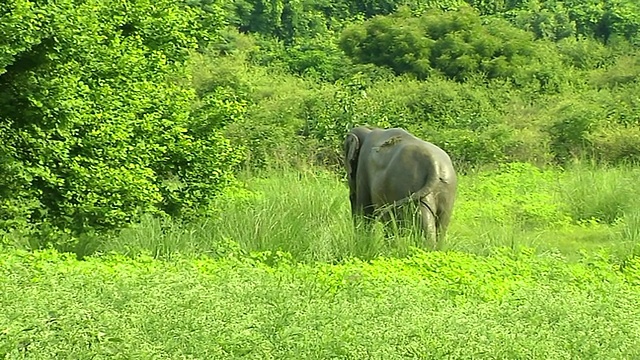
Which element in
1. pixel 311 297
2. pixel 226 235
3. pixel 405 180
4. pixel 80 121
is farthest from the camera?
pixel 226 235

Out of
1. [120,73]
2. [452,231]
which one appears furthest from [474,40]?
[120,73]

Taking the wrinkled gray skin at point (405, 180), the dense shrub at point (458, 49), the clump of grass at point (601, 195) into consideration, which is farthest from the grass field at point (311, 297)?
the dense shrub at point (458, 49)

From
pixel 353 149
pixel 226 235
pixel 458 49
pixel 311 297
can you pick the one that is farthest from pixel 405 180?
pixel 458 49

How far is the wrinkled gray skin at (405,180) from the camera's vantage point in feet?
25.7

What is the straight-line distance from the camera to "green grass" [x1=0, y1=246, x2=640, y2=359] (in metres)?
4.00

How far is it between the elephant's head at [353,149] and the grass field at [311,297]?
75 cm

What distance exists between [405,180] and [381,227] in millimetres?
493

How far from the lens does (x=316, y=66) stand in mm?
26688

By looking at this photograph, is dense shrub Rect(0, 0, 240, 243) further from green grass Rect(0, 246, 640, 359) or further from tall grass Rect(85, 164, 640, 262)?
green grass Rect(0, 246, 640, 359)

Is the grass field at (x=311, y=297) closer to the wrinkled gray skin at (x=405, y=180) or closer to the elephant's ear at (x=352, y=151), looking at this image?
the wrinkled gray skin at (x=405, y=180)

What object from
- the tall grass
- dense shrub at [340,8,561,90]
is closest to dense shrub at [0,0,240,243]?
the tall grass

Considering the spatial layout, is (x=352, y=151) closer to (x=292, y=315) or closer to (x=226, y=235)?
(x=226, y=235)

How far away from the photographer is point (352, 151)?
362 inches

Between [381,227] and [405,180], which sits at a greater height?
[405,180]
